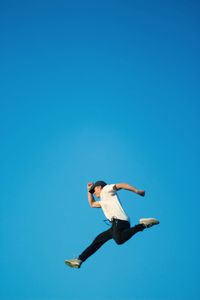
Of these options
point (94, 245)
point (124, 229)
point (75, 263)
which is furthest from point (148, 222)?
point (75, 263)

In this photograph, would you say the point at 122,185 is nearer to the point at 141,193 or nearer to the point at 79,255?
the point at 141,193

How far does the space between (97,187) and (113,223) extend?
3.53ft

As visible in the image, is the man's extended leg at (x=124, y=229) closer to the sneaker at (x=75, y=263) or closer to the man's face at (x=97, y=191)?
the man's face at (x=97, y=191)

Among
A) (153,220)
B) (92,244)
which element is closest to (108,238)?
(92,244)

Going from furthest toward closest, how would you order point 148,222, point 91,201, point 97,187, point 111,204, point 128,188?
point 91,201 < point 97,187 < point 148,222 < point 111,204 < point 128,188

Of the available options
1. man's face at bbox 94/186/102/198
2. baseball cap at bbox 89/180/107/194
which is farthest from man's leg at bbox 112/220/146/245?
baseball cap at bbox 89/180/107/194

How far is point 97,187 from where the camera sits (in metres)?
12.4

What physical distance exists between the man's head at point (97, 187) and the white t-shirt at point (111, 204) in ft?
0.71

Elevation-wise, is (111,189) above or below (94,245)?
above

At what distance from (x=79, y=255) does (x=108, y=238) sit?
85 cm

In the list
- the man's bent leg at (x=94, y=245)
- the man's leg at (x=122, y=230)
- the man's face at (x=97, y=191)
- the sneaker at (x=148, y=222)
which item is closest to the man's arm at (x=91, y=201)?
the man's face at (x=97, y=191)

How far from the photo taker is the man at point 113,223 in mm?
11742

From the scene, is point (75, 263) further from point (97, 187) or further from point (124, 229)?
point (97, 187)

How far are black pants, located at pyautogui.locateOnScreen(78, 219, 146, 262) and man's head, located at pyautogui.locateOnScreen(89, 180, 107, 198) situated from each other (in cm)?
94
